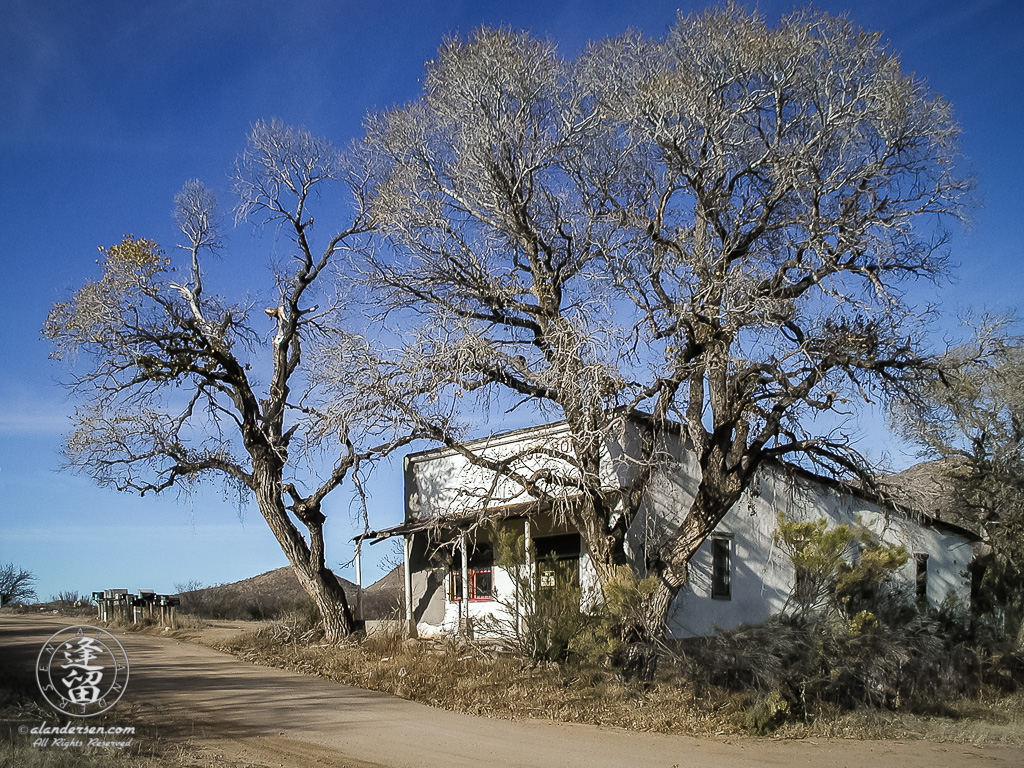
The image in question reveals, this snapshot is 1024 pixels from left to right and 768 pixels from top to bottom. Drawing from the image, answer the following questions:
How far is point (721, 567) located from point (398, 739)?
10.4 m

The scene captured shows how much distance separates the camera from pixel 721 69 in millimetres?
13789

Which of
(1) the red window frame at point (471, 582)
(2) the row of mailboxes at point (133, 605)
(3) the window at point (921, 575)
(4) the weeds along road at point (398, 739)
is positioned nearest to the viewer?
(4) the weeds along road at point (398, 739)

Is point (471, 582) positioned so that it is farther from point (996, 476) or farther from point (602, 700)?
point (996, 476)

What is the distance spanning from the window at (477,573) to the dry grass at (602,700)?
4.14 m

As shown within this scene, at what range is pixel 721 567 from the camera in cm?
1916

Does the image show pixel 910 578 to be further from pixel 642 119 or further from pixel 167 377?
pixel 167 377

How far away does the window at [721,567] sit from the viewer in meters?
18.9

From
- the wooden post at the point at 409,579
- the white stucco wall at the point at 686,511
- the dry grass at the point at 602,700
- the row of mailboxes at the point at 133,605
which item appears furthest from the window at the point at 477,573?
the row of mailboxes at the point at 133,605

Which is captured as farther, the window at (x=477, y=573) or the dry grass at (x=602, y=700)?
the window at (x=477, y=573)

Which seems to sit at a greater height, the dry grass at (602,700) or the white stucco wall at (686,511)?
the white stucco wall at (686,511)

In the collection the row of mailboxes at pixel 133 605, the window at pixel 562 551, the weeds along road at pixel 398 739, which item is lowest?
the weeds along road at pixel 398 739

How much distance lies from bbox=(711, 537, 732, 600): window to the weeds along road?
6.56 meters

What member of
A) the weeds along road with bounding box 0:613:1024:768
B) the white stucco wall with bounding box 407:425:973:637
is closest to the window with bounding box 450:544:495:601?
the white stucco wall with bounding box 407:425:973:637

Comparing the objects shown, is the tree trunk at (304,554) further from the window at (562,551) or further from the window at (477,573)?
the window at (562,551)
